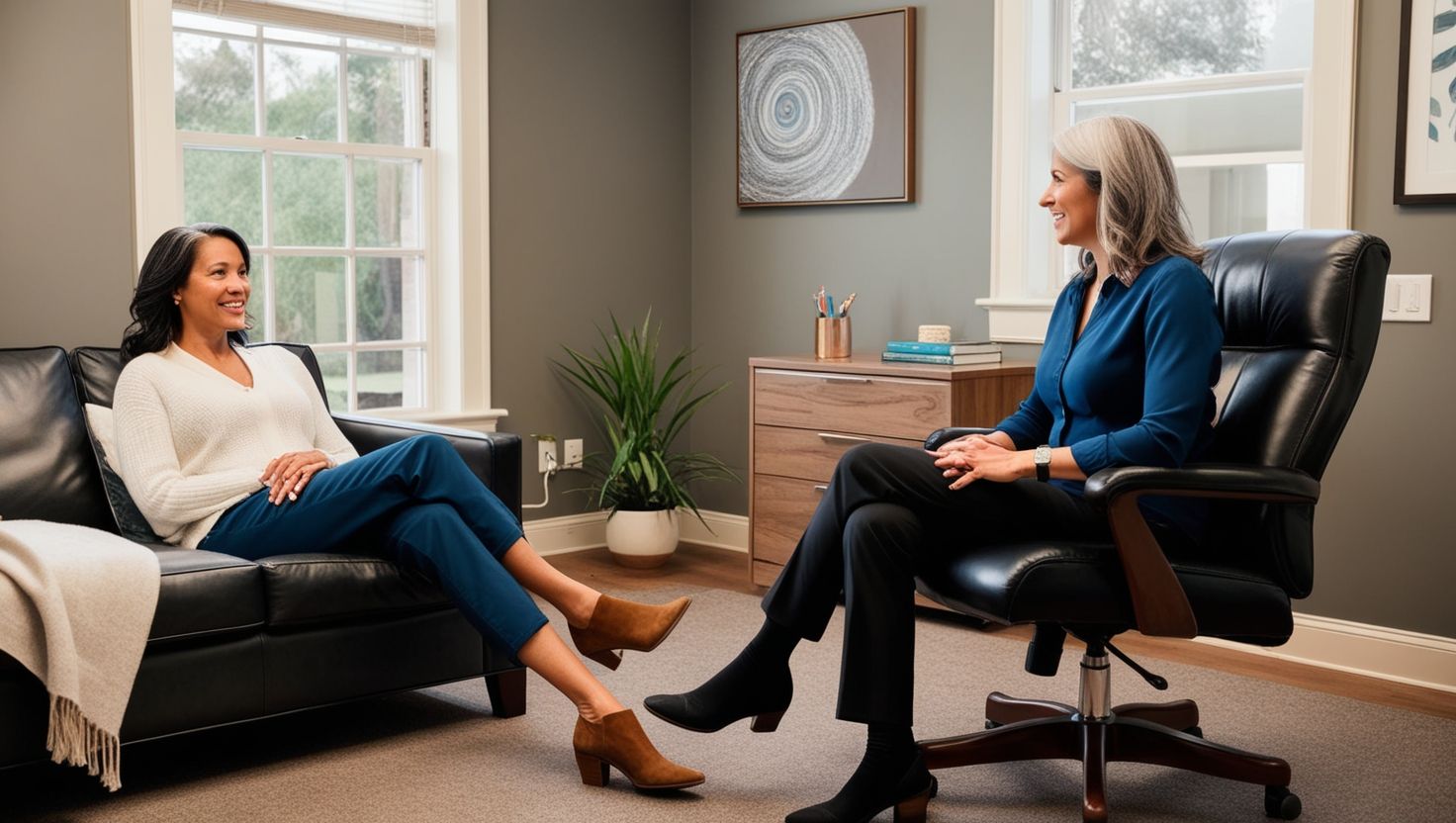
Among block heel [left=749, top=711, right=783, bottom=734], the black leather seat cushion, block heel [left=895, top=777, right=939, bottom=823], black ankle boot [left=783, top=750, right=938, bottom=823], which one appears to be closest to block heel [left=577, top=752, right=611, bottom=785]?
block heel [left=749, top=711, right=783, bottom=734]

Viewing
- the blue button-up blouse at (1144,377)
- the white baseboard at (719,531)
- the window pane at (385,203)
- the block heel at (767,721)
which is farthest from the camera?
the white baseboard at (719,531)

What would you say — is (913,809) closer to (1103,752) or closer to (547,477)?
(1103,752)

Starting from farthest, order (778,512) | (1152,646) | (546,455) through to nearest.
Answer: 1. (546,455)
2. (778,512)
3. (1152,646)

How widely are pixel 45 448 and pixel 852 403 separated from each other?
2.04m

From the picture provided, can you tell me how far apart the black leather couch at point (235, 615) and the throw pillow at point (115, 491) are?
57 mm

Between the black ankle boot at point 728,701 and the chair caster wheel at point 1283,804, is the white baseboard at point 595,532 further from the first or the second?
the chair caster wheel at point 1283,804

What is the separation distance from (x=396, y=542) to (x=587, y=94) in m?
2.43

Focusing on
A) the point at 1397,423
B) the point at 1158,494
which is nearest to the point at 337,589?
the point at 1158,494

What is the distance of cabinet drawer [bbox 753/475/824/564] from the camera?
4055 millimetres

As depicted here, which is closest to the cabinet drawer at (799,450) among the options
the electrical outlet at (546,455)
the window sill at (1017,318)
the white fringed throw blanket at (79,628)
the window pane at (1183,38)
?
the window sill at (1017,318)

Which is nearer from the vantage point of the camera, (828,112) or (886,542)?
(886,542)

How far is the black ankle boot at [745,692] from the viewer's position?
7.99 ft

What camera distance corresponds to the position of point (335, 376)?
4.21 metres

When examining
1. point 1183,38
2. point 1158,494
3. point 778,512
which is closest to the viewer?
point 1158,494
